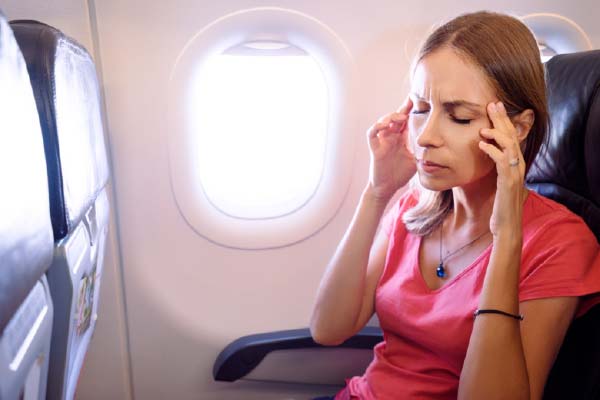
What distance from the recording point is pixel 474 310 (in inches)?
46.4

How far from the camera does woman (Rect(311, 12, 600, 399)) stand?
1083mm

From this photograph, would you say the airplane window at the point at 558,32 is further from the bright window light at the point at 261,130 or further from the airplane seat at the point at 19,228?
the airplane seat at the point at 19,228

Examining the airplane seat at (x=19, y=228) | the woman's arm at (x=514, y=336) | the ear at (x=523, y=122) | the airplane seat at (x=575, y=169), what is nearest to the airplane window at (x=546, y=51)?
the airplane seat at (x=575, y=169)

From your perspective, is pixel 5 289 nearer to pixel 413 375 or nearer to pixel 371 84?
pixel 413 375

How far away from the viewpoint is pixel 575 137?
45.7 inches

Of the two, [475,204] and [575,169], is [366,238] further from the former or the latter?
[575,169]

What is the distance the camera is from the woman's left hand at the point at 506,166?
42.8 inches

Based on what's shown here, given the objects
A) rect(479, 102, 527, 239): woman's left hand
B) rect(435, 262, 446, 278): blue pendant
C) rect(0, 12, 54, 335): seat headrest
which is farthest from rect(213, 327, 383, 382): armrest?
rect(0, 12, 54, 335): seat headrest

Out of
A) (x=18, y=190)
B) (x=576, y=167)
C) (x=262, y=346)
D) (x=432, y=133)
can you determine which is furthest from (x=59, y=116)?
(x=262, y=346)

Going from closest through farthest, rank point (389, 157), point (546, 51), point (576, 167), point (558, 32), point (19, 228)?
point (19, 228) → point (576, 167) → point (389, 157) → point (558, 32) → point (546, 51)

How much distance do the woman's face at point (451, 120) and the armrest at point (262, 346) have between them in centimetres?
85

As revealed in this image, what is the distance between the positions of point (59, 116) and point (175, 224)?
3.20ft

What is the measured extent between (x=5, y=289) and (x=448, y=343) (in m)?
0.95

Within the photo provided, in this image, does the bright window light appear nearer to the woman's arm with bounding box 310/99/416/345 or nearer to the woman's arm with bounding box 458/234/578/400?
the woman's arm with bounding box 310/99/416/345
